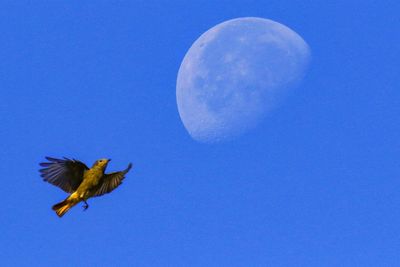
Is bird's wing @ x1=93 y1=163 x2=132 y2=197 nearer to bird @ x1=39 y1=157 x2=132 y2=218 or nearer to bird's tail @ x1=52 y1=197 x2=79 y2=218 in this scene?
bird @ x1=39 y1=157 x2=132 y2=218

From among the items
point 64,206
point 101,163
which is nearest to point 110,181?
point 101,163

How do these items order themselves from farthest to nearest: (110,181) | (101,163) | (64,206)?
(110,181) → (101,163) → (64,206)

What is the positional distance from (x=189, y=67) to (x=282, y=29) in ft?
16.5

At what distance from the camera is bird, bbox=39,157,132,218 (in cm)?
2284

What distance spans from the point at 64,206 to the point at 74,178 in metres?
0.93

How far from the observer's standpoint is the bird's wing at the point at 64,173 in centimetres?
2288

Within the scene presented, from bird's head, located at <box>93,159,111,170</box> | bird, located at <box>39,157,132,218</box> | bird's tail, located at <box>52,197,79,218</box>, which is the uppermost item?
bird's head, located at <box>93,159,111,170</box>

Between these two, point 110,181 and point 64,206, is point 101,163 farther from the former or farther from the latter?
point 64,206

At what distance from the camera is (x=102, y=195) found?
77.7 ft

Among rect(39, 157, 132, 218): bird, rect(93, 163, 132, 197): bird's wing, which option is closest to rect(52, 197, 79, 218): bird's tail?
rect(39, 157, 132, 218): bird

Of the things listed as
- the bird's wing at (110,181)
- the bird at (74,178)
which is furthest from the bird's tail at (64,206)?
the bird's wing at (110,181)

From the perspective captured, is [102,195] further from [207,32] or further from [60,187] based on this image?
[207,32]

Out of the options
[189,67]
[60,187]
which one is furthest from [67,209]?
[189,67]

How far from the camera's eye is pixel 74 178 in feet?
76.2
